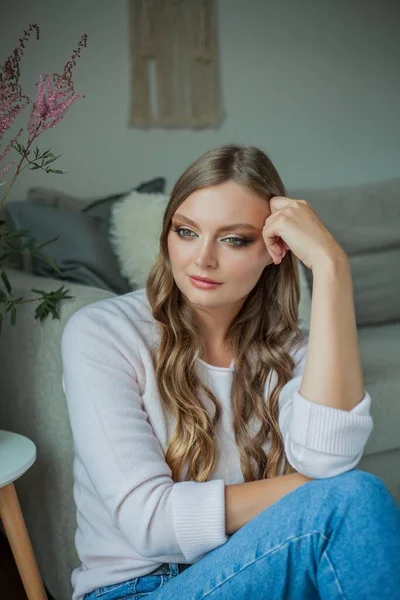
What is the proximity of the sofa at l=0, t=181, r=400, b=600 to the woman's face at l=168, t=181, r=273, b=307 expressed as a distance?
40 centimetres

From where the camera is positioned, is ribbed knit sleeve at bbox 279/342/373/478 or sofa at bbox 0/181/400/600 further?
sofa at bbox 0/181/400/600

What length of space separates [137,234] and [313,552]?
1147 mm

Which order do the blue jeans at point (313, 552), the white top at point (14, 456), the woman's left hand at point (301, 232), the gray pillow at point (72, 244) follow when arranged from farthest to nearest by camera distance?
the gray pillow at point (72, 244), the white top at point (14, 456), the woman's left hand at point (301, 232), the blue jeans at point (313, 552)

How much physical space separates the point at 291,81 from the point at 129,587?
2.29m

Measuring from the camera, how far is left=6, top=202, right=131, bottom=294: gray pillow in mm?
2041

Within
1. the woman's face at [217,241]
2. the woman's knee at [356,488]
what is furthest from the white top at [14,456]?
the woman's knee at [356,488]

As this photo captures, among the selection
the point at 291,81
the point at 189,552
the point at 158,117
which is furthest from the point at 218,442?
the point at 291,81

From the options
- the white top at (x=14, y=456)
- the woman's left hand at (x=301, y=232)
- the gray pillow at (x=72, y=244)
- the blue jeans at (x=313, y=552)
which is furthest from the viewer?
the gray pillow at (x=72, y=244)

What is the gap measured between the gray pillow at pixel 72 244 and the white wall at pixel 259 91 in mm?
410

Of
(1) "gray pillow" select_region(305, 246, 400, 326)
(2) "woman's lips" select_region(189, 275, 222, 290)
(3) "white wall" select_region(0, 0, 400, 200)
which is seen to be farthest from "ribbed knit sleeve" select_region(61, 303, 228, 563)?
(1) "gray pillow" select_region(305, 246, 400, 326)

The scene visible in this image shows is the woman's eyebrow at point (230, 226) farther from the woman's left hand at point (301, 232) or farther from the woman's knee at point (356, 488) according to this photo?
the woman's knee at point (356, 488)

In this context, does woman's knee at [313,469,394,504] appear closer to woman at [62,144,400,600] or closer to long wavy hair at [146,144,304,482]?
woman at [62,144,400,600]

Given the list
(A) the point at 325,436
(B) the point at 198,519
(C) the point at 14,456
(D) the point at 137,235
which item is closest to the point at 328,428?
(A) the point at 325,436

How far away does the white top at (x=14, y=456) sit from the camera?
1463mm
